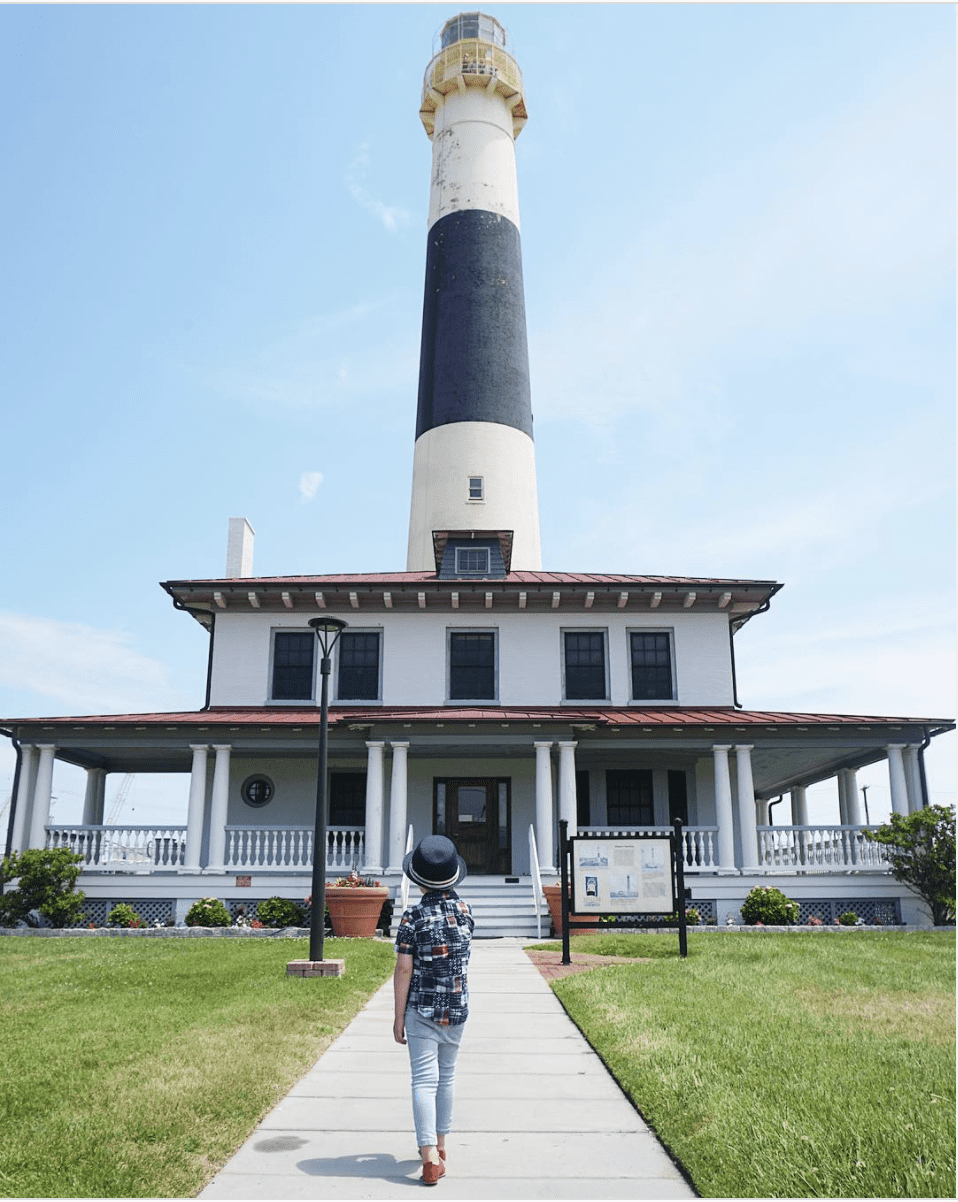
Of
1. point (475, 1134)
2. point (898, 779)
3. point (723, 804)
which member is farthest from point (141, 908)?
point (475, 1134)

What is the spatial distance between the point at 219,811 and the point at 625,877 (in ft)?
31.4

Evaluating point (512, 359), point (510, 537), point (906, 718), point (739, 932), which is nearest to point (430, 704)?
point (510, 537)

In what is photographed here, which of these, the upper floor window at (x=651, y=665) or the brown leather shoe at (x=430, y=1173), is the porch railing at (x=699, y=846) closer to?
the upper floor window at (x=651, y=665)

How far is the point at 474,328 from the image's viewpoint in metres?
30.6

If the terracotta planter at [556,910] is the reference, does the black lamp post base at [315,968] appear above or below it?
below

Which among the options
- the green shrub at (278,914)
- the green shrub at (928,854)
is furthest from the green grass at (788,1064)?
the green shrub at (278,914)

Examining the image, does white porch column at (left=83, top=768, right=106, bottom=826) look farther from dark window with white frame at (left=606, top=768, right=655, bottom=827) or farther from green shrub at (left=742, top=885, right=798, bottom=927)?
green shrub at (left=742, top=885, right=798, bottom=927)

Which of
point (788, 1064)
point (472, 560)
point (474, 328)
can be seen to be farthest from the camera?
point (474, 328)

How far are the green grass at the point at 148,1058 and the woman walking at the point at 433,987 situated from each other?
3.42ft

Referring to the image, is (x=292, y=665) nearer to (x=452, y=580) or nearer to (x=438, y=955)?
(x=452, y=580)

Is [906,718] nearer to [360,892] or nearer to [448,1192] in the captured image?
[360,892]

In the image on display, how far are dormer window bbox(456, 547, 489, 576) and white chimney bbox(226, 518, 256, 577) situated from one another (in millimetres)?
5926

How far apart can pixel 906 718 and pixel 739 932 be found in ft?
21.2

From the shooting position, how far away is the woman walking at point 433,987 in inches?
197
